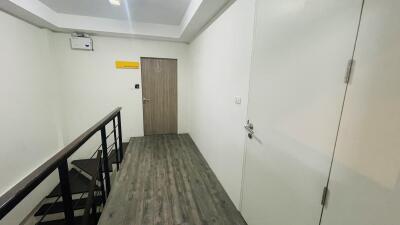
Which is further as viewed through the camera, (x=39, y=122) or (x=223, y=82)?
(x=39, y=122)

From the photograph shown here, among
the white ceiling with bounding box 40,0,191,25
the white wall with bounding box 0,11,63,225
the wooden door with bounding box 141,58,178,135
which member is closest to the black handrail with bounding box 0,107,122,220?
the white wall with bounding box 0,11,63,225

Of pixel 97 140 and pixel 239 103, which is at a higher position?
pixel 239 103

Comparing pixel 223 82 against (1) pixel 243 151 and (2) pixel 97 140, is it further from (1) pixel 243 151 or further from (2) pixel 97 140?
(2) pixel 97 140

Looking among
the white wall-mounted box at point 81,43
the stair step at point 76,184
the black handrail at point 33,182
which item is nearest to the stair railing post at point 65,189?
the black handrail at point 33,182


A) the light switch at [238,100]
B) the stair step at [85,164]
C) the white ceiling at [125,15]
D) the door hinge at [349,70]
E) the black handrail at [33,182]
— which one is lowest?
the stair step at [85,164]

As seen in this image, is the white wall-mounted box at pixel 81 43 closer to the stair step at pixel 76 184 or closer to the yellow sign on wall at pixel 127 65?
the yellow sign on wall at pixel 127 65

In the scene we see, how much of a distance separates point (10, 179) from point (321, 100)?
383 centimetres

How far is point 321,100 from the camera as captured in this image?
0.94 metres

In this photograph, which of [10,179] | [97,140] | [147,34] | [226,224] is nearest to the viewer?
[226,224]

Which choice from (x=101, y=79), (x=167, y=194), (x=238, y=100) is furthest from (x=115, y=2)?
(x=167, y=194)

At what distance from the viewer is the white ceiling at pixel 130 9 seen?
8.91 feet

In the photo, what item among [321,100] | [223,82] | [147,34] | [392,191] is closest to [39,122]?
[147,34]

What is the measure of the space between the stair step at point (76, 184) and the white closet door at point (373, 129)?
362cm

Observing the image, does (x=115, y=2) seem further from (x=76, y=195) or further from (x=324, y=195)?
(x=76, y=195)
